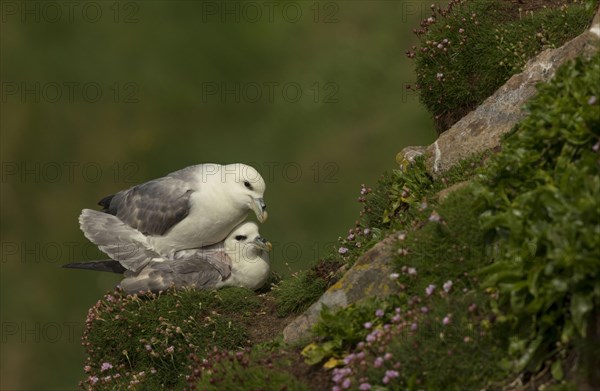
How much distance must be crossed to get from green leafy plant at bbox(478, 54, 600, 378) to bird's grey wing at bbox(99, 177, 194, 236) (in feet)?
15.3

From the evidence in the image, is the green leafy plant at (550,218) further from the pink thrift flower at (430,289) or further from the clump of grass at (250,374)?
the clump of grass at (250,374)

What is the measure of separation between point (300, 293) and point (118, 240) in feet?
8.71

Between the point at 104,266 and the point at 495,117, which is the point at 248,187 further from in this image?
the point at 495,117

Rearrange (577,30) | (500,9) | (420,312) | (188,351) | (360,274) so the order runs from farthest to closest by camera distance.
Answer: (500,9) → (577,30) → (188,351) → (360,274) → (420,312)

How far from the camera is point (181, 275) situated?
11867 mm

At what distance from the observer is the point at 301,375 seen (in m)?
8.66

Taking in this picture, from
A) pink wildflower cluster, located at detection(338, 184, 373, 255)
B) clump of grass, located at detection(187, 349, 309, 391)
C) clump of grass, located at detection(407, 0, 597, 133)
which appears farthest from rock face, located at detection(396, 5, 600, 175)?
clump of grass, located at detection(187, 349, 309, 391)

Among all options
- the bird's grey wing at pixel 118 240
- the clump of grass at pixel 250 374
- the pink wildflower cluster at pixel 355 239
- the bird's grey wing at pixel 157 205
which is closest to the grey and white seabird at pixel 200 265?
the bird's grey wing at pixel 118 240

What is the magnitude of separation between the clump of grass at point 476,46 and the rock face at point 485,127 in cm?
115

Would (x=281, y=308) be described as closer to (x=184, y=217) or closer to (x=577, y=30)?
(x=184, y=217)

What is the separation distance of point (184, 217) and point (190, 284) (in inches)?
38.8

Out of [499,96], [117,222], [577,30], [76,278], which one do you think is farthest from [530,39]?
[76,278]

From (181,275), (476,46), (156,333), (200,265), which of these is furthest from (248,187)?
(476,46)

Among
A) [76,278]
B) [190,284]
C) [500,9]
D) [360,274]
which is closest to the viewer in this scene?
[360,274]
